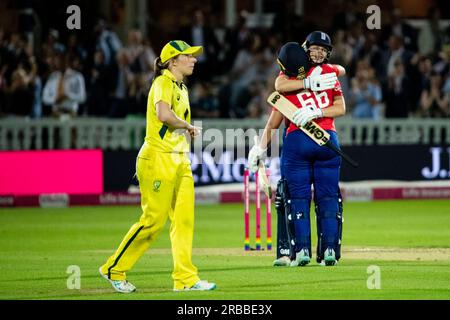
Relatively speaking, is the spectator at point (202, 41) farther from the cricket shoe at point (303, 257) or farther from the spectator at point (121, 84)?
the cricket shoe at point (303, 257)

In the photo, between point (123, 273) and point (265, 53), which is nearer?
point (123, 273)

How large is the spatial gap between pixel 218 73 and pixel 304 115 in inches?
577

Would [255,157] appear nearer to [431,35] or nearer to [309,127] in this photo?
[309,127]

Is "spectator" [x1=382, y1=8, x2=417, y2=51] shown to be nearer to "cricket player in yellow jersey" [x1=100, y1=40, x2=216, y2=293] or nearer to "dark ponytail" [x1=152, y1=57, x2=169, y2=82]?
"dark ponytail" [x1=152, y1=57, x2=169, y2=82]

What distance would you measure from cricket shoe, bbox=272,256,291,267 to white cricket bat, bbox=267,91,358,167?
1532 millimetres

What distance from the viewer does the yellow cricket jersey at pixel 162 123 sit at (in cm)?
1209

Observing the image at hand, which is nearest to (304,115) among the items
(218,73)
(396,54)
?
(396,54)

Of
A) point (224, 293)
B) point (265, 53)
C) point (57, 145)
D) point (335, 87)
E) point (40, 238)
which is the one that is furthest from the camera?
point (265, 53)

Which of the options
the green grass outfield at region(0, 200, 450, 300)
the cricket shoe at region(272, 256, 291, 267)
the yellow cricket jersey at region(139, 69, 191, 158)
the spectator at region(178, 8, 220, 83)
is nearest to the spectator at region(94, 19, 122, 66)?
the spectator at region(178, 8, 220, 83)

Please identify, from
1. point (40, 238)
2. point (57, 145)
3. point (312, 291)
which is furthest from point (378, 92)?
point (312, 291)

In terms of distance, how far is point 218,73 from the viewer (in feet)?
92.0

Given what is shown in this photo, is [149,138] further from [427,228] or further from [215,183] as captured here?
[215,183]

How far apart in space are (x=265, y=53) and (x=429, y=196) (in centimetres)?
469
